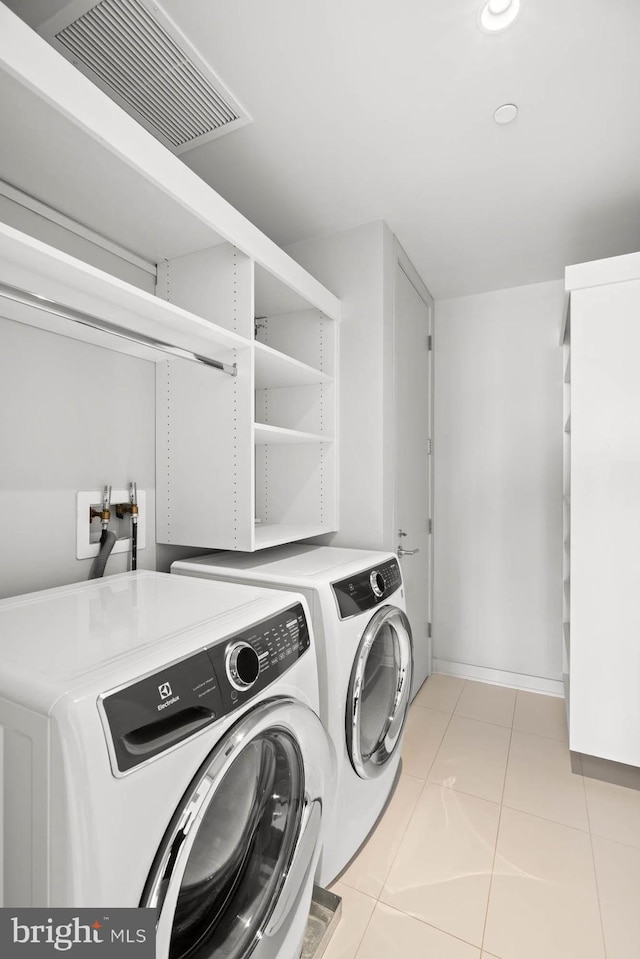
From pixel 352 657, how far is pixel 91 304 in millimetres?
1280

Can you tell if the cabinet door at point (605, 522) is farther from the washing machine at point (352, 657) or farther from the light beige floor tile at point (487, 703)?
the washing machine at point (352, 657)

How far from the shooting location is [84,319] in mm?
1132

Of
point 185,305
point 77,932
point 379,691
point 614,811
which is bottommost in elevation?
point 614,811

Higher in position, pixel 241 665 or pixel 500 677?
pixel 241 665

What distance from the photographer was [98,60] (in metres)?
1.30

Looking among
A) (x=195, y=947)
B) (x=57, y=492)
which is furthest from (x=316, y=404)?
(x=195, y=947)

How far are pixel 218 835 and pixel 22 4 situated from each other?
2020 mm

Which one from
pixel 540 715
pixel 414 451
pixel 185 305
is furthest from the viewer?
pixel 414 451

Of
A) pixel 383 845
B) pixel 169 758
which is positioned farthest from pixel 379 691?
pixel 169 758

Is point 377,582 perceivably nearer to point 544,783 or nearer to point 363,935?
point 363,935

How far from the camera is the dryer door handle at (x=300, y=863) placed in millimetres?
1066

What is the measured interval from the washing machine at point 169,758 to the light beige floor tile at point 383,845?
0.46 metres

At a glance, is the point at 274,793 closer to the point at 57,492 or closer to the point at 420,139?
the point at 57,492

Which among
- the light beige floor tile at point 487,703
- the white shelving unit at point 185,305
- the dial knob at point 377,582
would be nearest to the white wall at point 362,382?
the white shelving unit at point 185,305
